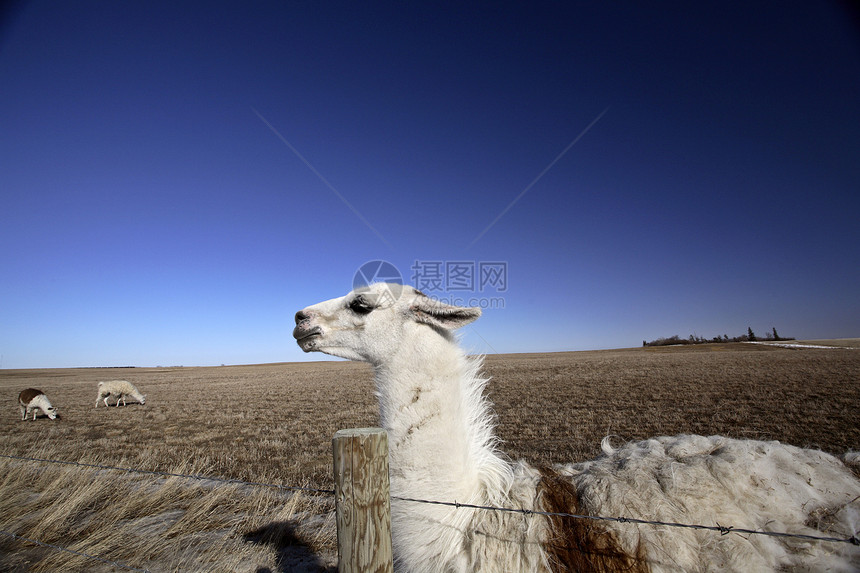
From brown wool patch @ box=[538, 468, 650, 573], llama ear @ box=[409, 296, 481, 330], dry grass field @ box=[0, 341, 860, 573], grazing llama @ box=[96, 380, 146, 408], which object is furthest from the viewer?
grazing llama @ box=[96, 380, 146, 408]

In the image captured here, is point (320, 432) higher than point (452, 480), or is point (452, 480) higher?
point (452, 480)

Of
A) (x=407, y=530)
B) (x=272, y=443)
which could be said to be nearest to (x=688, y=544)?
(x=407, y=530)

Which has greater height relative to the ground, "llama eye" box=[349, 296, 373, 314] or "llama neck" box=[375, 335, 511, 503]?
"llama eye" box=[349, 296, 373, 314]

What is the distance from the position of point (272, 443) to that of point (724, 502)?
994 cm

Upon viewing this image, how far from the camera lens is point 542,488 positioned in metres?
2.82

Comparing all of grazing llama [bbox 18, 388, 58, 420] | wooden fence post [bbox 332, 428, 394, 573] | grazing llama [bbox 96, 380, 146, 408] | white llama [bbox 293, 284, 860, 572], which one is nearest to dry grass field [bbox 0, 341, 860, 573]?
grazing llama [bbox 18, 388, 58, 420]

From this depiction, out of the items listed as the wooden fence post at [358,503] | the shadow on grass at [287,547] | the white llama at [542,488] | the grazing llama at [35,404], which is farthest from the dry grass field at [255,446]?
the wooden fence post at [358,503]

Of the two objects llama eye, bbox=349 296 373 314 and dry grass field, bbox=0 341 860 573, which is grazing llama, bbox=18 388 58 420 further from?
llama eye, bbox=349 296 373 314

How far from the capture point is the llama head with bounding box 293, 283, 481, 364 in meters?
2.96

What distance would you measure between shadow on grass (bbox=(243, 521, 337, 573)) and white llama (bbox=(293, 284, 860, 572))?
193cm

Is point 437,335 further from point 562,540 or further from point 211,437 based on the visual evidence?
point 211,437

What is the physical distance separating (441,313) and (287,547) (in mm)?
3313

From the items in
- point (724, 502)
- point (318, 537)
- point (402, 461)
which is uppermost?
point (402, 461)

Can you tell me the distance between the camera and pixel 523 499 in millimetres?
2736
